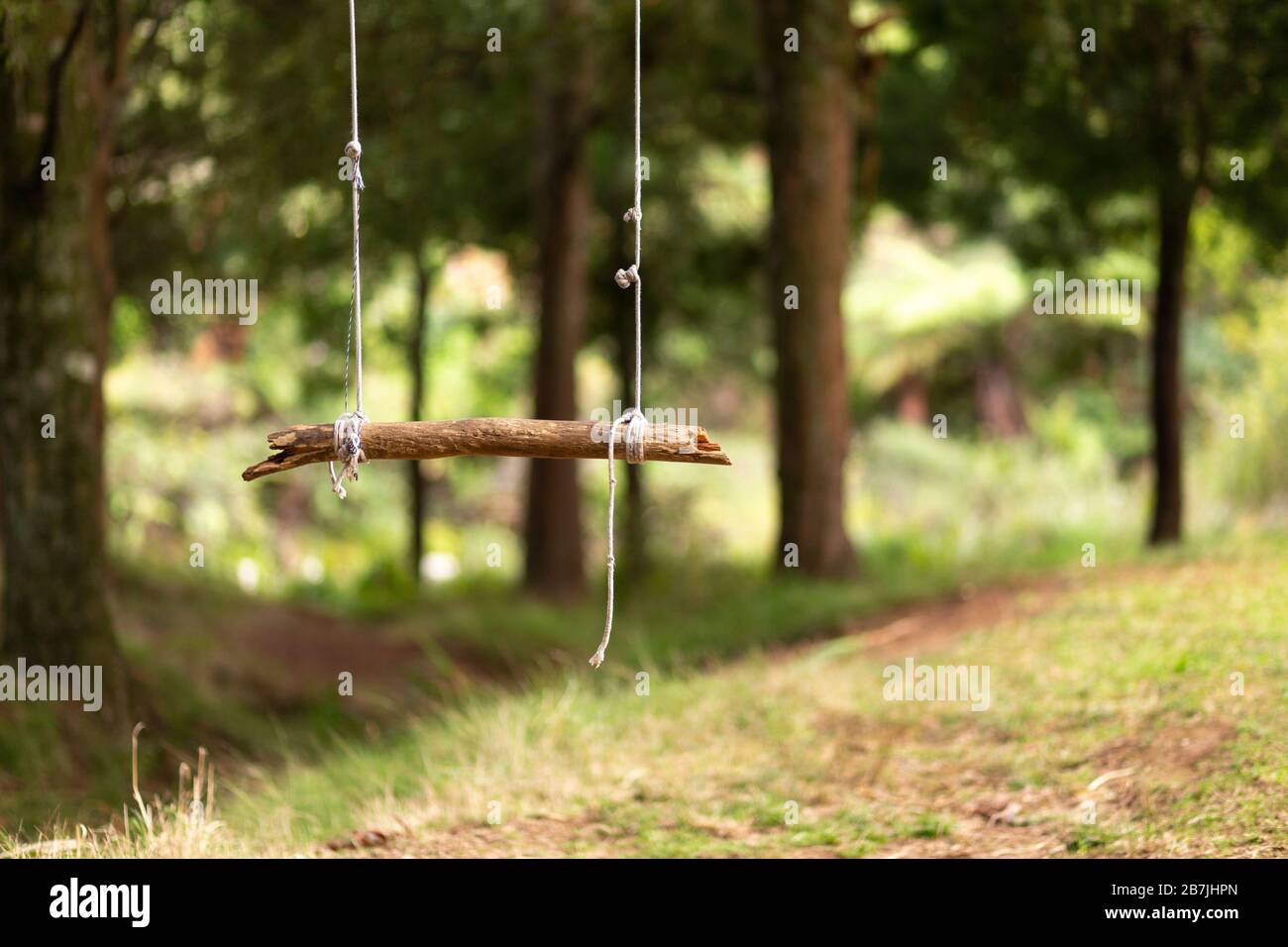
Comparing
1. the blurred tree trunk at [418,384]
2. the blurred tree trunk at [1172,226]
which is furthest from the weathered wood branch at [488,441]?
the blurred tree trunk at [418,384]

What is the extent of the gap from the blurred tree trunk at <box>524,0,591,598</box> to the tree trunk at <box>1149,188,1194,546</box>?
16.9ft

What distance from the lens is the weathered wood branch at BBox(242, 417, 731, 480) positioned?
4.48 metres

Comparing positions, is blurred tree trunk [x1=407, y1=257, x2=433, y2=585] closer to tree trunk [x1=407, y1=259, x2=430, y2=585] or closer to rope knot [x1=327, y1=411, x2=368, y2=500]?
tree trunk [x1=407, y1=259, x2=430, y2=585]

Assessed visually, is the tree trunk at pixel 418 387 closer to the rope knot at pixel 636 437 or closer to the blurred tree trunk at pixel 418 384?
the blurred tree trunk at pixel 418 384

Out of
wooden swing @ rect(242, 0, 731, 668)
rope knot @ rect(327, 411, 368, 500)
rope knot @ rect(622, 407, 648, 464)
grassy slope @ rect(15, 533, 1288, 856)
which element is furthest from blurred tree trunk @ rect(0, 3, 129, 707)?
rope knot @ rect(622, 407, 648, 464)

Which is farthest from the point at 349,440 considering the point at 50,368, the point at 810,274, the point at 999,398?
Answer: the point at 999,398

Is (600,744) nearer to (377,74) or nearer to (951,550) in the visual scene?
(377,74)

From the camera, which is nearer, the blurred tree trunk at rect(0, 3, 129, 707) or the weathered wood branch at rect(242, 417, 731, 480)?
the weathered wood branch at rect(242, 417, 731, 480)

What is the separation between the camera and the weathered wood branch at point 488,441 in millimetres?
4480

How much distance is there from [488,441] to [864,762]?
2.59 metres

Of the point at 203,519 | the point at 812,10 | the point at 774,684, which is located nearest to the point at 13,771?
the point at 774,684

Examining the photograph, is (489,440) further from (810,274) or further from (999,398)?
(999,398)

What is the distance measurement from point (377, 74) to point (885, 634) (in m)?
5.27

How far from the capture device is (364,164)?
12.4 metres
